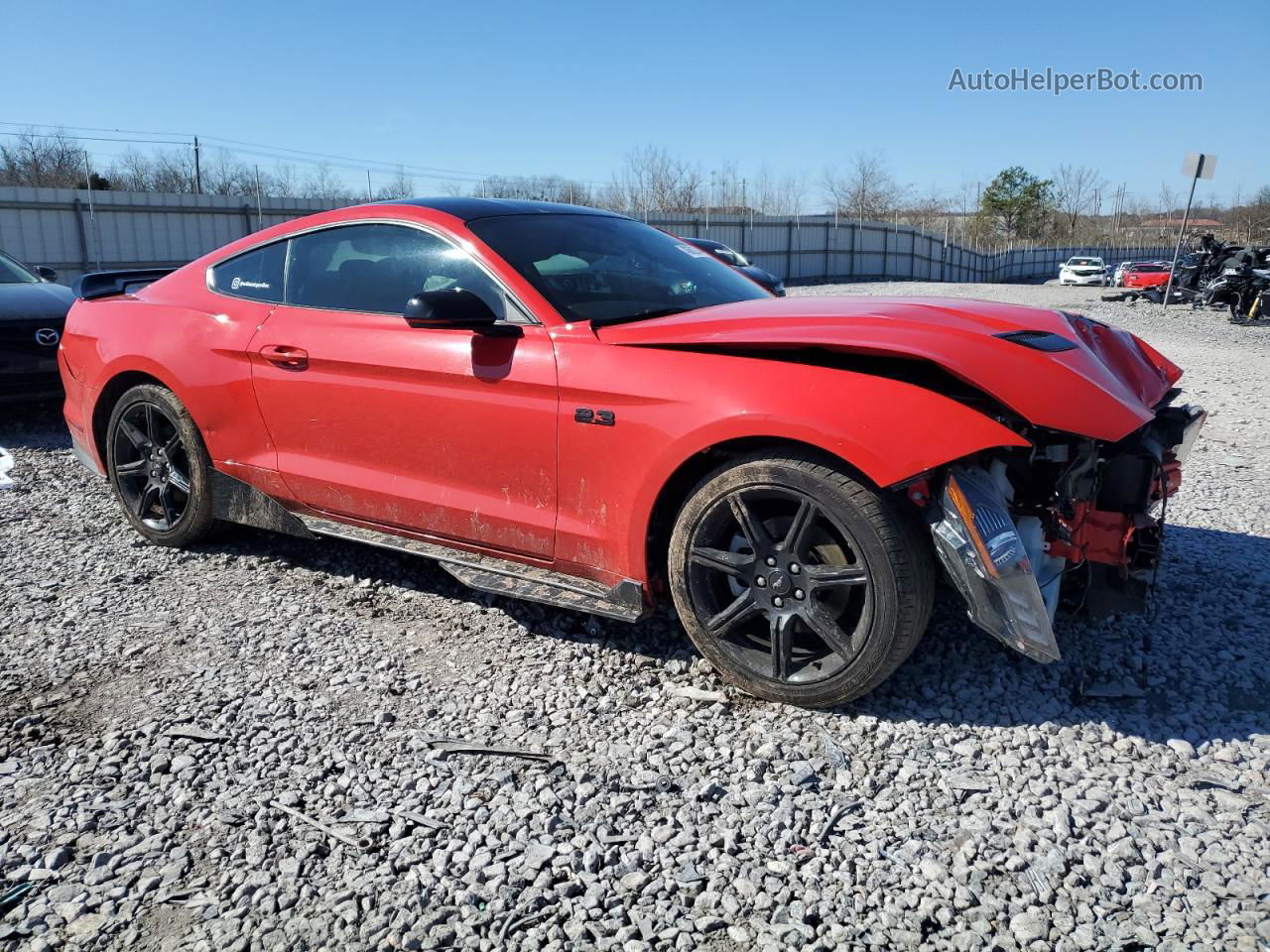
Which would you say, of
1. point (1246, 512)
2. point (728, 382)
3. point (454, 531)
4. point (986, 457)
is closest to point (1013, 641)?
point (986, 457)

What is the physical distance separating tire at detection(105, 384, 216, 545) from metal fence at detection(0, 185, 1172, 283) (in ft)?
53.9

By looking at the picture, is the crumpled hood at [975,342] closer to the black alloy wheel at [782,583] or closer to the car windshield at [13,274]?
the black alloy wheel at [782,583]

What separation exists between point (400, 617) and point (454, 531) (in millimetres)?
518

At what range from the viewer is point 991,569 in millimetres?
2779

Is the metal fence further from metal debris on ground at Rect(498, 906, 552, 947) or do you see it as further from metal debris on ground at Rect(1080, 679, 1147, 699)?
metal debris on ground at Rect(1080, 679, 1147, 699)

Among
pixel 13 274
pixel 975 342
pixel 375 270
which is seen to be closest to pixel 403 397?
pixel 375 270

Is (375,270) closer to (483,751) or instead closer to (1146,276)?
(483,751)

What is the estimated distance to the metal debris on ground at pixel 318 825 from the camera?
2.55 m

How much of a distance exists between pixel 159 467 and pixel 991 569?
392 centimetres

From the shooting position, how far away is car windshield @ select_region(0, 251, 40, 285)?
27.2 feet

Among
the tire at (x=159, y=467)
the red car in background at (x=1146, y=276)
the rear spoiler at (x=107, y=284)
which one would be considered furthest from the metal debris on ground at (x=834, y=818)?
the red car in background at (x=1146, y=276)

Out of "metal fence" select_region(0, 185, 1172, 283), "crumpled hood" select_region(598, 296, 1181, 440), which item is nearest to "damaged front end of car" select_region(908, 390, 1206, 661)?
"crumpled hood" select_region(598, 296, 1181, 440)

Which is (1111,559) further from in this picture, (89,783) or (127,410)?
(127,410)

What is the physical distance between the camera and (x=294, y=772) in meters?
2.89
